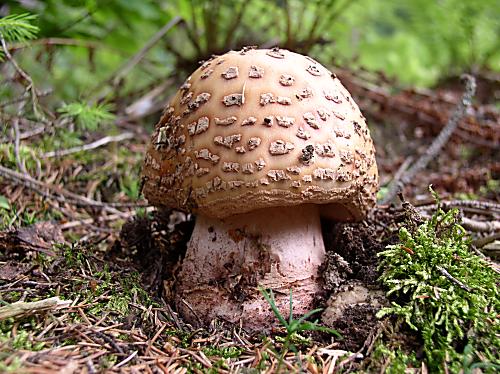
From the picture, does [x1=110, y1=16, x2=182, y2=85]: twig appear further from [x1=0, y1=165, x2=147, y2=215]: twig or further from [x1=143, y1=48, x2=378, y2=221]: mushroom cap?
[x1=143, y1=48, x2=378, y2=221]: mushroom cap

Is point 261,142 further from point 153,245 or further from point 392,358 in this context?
point 153,245

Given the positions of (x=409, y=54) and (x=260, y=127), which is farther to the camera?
(x=409, y=54)

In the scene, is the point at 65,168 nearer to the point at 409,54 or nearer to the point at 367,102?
the point at 367,102

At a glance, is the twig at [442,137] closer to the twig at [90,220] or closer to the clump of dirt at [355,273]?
the clump of dirt at [355,273]

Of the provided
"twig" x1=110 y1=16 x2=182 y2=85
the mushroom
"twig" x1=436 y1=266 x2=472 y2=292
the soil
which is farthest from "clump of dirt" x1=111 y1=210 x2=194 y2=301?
"twig" x1=110 y1=16 x2=182 y2=85

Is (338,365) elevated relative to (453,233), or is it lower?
lower

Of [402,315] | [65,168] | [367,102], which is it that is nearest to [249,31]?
[367,102]

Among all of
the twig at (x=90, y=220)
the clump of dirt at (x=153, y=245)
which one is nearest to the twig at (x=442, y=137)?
the clump of dirt at (x=153, y=245)
